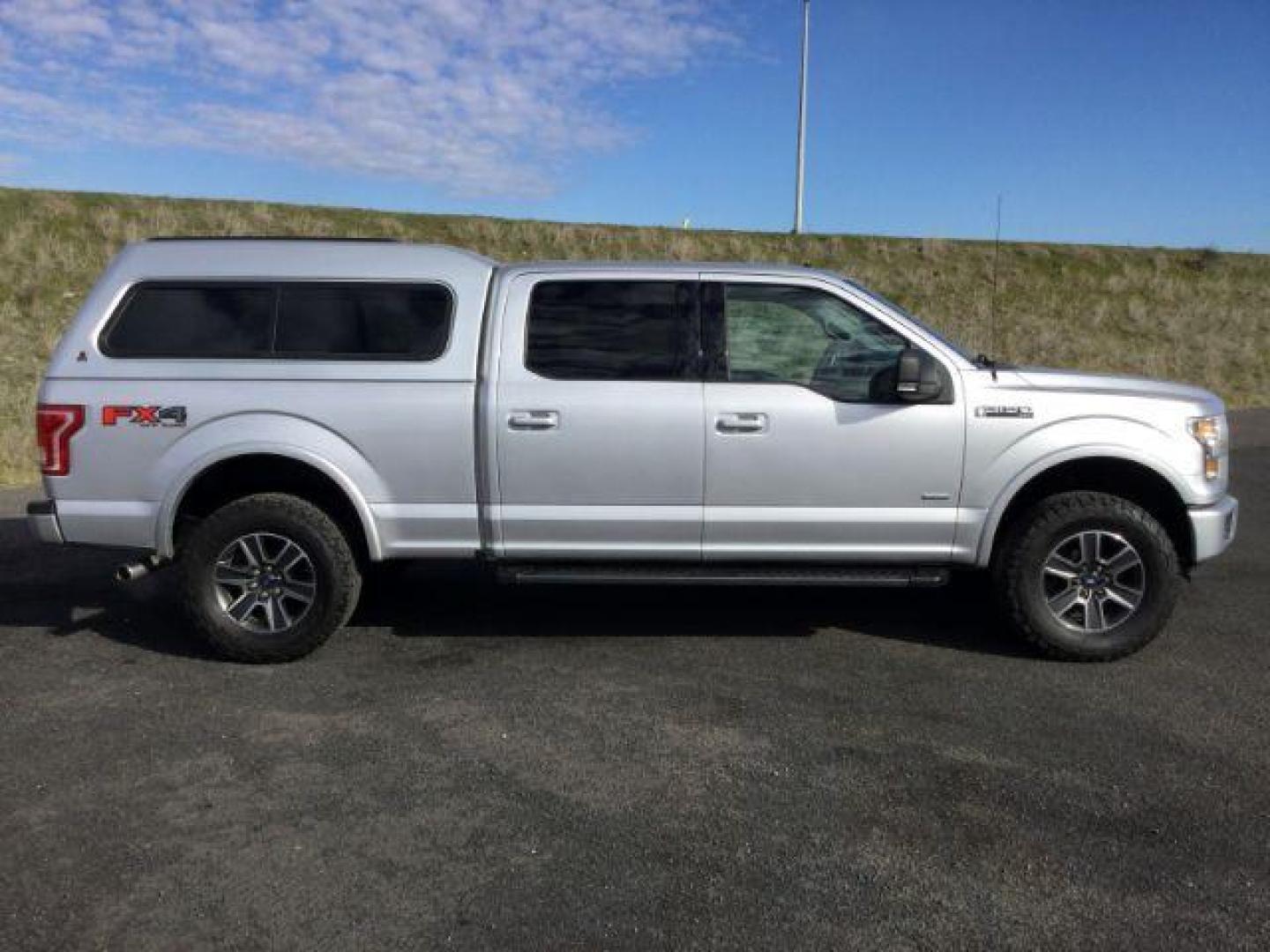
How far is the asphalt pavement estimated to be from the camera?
2924 mm

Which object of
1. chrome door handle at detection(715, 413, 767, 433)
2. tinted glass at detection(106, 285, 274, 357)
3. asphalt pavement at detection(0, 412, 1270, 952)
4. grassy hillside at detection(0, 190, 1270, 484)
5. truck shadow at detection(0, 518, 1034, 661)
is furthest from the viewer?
grassy hillside at detection(0, 190, 1270, 484)

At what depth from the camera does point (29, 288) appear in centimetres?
1920

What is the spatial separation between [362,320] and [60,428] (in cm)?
155

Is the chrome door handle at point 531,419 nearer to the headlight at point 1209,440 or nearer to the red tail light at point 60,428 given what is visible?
the red tail light at point 60,428

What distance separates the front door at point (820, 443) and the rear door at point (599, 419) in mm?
142

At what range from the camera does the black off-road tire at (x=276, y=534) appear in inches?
200

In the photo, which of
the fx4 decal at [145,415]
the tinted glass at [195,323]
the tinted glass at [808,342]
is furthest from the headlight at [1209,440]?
the fx4 decal at [145,415]

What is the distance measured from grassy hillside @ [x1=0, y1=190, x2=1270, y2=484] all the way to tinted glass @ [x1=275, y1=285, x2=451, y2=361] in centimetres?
1463

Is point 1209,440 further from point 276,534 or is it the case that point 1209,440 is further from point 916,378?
point 276,534

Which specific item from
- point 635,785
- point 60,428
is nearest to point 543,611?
point 635,785

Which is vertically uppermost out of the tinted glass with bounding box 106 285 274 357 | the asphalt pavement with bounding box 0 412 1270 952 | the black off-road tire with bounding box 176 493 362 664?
the tinted glass with bounding box 106 285 274 357

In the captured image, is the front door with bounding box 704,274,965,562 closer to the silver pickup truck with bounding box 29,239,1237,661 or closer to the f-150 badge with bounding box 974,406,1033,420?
the silver pickup truck with bounding box 29,239,1237,661

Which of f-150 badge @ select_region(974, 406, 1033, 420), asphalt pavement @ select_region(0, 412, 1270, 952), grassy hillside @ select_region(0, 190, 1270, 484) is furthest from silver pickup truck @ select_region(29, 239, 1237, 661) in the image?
grassy hillside @ select_region(0, 190, 1270, 484)

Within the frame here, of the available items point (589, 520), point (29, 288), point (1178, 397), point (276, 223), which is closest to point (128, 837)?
point (589, 520)
